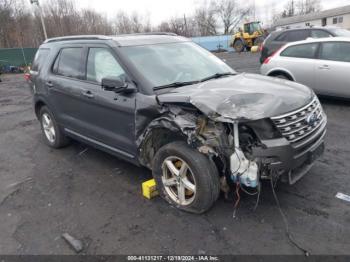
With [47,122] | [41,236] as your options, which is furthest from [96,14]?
[41,236]

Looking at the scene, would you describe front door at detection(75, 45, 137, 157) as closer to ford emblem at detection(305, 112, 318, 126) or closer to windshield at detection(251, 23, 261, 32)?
ford emblem at detection(305, 112, 318, 126)

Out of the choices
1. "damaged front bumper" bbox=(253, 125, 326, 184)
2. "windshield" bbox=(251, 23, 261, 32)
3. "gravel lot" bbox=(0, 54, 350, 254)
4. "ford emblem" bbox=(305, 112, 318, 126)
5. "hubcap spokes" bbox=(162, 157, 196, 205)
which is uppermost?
"windshield" bbox=(251, 23, 261, 32)

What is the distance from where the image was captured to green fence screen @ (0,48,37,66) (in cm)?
2630

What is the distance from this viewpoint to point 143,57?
12.8 ft

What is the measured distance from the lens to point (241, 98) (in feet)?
10.0

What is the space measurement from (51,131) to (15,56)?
25059 mm

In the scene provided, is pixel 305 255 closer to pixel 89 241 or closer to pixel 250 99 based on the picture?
pixel 250 99

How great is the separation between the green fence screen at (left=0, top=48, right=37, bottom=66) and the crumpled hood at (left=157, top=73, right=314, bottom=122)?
1084 inches

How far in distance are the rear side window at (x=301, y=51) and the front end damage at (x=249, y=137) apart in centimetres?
460

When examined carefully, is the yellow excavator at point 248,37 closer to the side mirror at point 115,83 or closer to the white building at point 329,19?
the white building at point 329,19

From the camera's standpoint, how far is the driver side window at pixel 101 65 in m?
3.87

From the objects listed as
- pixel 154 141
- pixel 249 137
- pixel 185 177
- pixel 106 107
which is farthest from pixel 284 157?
pixel 106 107

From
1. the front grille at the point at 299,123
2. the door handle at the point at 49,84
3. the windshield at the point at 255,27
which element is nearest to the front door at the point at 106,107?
the door handle at the point at 49,84

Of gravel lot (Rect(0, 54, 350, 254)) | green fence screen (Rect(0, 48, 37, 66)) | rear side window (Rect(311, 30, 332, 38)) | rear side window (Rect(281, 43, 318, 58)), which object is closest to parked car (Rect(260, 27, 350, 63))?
rear side window (Rect(311, 30, 332, 38))
